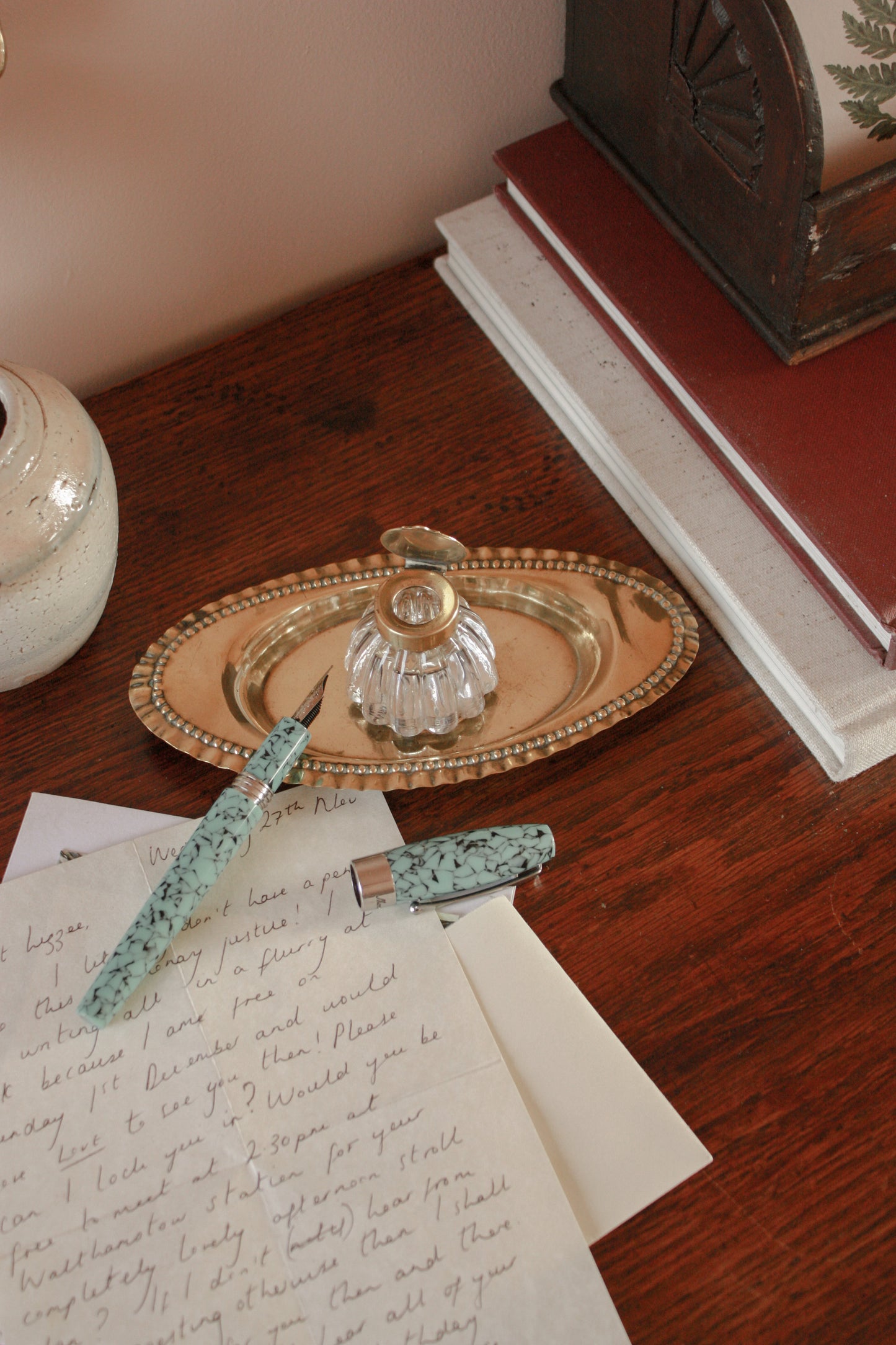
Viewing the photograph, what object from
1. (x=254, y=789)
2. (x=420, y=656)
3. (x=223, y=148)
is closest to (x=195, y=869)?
(x=254, y=789)

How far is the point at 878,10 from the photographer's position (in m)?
0.62

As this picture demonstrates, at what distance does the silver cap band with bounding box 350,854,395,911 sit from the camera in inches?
22.7

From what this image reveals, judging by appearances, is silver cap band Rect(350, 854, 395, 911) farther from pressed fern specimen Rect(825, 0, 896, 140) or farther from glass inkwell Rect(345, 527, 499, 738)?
pressed fern specimen Rect(825, 0, 896, 140)

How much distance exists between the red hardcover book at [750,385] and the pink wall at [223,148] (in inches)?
3.3

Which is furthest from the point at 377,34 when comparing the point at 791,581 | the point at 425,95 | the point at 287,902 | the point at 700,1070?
the point at 700,1070

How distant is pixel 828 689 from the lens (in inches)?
24.5

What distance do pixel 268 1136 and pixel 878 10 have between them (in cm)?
65

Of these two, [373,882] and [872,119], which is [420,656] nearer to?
[373,882]

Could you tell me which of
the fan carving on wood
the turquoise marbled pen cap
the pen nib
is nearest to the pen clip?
the turquoise marbled pen cap

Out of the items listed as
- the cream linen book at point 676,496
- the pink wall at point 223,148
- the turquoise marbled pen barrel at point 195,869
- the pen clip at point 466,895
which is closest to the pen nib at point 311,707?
the turquoise marbled pen barrel at point 195,869

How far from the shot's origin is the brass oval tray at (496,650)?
0.63m

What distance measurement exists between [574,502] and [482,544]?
2.7 inches

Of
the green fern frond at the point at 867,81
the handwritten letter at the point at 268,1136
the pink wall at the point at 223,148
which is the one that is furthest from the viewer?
the pink wall at the point at 223,148

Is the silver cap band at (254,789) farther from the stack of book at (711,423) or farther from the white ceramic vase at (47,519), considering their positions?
the stack of book at (711,423)
